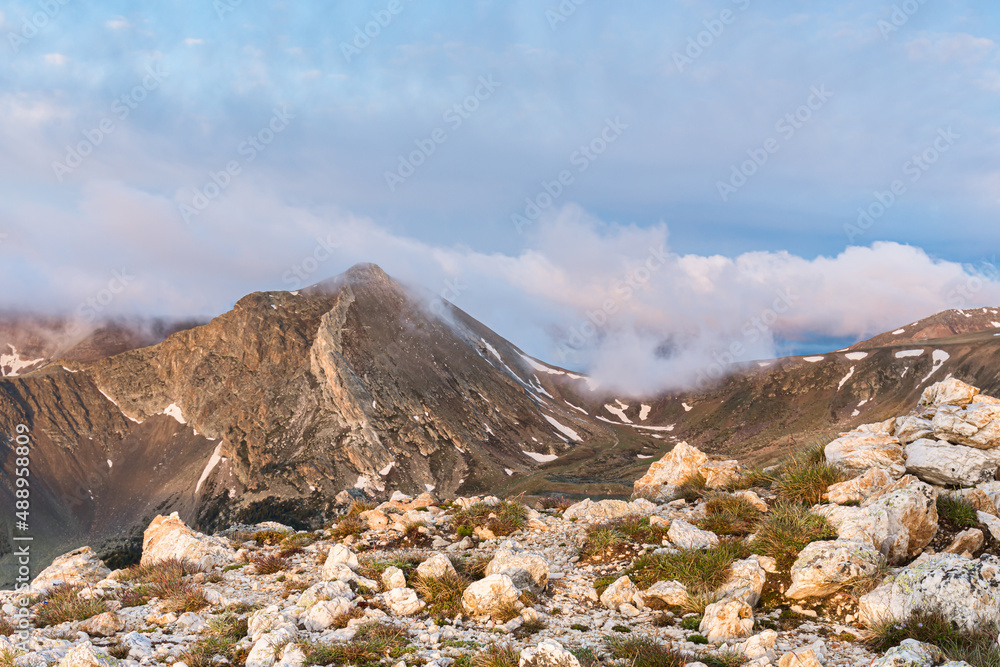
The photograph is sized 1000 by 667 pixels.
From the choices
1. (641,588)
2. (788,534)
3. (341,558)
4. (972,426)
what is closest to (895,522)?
(788,534)

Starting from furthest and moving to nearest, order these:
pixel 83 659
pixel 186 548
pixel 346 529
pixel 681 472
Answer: pixel 681 472 → pixel 346 529 → pixel 186 548 → pixel 83 659

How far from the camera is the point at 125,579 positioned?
17094mm

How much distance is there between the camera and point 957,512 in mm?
12219

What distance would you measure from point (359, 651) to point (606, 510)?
11.0m

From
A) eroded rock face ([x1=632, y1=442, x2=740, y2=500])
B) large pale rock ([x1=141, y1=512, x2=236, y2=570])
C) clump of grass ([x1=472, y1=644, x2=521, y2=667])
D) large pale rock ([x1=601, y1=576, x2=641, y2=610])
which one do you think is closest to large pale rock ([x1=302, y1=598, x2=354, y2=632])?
clump of grass ([x1=472, y1=644, x2=521, y2=667])

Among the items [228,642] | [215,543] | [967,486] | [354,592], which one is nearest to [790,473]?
[967,486]

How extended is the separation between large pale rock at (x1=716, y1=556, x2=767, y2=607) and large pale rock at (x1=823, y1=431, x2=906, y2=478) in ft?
20.1

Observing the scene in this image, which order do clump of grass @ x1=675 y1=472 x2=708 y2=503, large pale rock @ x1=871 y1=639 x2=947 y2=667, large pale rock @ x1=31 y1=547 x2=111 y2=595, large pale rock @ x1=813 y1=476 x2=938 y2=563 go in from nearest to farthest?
large pale rock @ x1=871 y1=639 x2=947 y2=667
large pale rock @ x1=813 y1=476 x2=938 y2=563
large pale rock @ x1=31 y1=547 x2=111 y2=595
clump of grass @ x1=675 y1=472 x2=708 y2=503

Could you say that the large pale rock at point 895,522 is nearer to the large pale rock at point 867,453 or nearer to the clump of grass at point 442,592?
the large pale rock at point 867,453

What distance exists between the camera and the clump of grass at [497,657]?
910 centimetres

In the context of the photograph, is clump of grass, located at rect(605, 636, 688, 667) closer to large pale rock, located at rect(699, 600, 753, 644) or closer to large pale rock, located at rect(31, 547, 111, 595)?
large pale rock, located at rect(699, 600, 753, 644)

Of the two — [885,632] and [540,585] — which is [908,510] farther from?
[540,585]

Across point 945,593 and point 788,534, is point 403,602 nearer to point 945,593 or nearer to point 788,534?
point 788,534

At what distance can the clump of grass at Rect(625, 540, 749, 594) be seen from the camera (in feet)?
39.0
